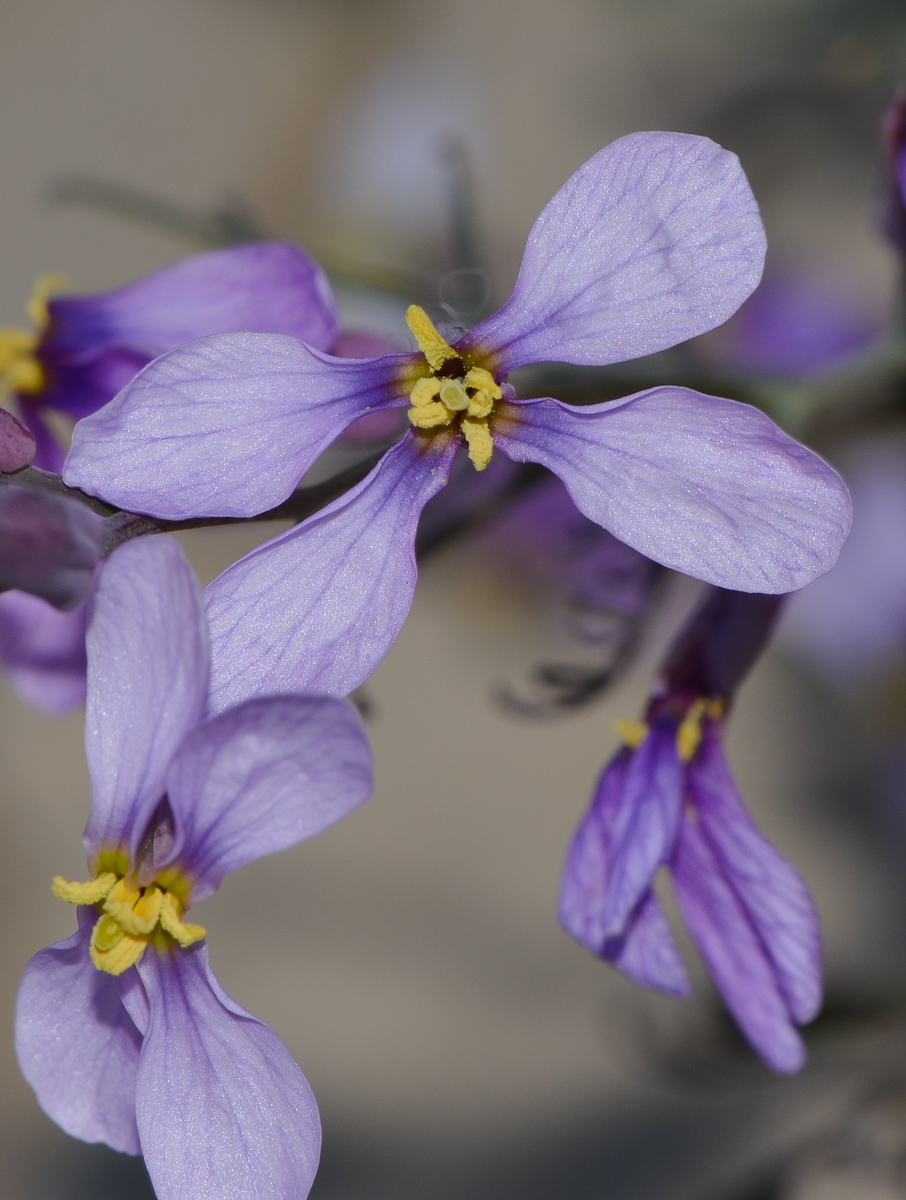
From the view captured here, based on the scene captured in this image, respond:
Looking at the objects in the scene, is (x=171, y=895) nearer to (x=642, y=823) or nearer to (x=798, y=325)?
(x=642, y=823)

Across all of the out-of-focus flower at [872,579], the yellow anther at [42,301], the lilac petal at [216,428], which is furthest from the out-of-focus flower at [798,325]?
the lilac petal at [216,428]

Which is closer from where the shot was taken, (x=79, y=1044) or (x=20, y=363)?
(x=79, y=1044)

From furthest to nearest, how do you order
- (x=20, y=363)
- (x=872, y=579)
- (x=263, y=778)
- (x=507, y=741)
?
(x=507, y=741) → (x=872, y=579) → (x=20, y=363) → (x=263, y=778)

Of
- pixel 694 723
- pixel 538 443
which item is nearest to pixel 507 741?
pixel 694 723

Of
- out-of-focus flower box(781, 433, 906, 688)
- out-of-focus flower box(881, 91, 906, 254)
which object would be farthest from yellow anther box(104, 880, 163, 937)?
out-of-focus flower box(781, 433, 906, 688)

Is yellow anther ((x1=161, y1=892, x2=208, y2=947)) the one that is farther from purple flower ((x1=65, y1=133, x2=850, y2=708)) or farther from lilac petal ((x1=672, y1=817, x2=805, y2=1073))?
lilac petal ((x1=672, y1=817, x2=805, y2=1073))

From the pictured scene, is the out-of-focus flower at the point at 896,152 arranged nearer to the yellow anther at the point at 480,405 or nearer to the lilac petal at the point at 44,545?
the yellow anther at the point at 480,405
